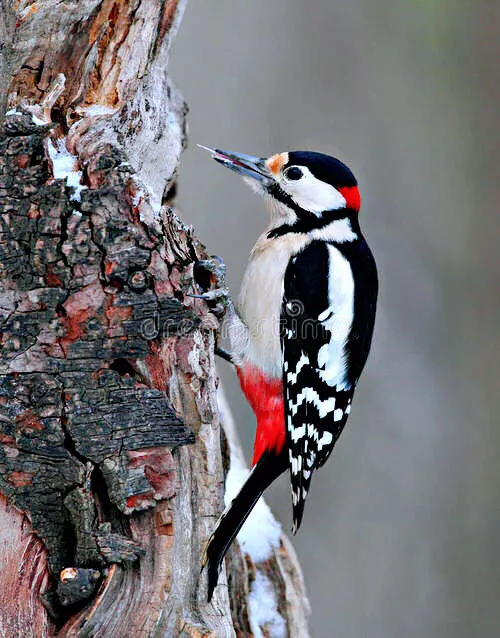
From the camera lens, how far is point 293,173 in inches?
120

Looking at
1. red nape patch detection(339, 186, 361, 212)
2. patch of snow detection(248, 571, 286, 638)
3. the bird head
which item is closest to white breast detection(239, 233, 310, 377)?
the bird head

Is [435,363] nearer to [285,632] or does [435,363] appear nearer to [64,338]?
[285,632]

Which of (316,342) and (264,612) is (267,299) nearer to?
(316,342)

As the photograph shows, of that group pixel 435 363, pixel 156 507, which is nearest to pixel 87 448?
pixel 156 507

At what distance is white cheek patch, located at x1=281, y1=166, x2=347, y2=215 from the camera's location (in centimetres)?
304

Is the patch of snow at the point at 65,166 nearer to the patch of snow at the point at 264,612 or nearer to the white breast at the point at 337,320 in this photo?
the white breast at the point at 337,320

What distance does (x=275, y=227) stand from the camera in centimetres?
311

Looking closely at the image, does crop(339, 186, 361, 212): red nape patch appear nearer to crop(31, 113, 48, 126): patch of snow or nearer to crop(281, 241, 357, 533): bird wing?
crop(281, 241, 357, 533): bird wing

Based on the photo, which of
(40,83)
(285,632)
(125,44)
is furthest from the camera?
(285,632)

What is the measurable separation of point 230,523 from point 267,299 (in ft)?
2.78

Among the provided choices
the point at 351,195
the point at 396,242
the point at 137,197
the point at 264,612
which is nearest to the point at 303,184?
the point at 351,195

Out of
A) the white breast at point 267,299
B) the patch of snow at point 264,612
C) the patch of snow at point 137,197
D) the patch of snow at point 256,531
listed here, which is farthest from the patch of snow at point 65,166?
the patch of snow at point 264,612

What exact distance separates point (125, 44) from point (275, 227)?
2.81 ft

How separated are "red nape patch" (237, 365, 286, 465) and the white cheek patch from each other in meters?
0.62
